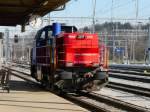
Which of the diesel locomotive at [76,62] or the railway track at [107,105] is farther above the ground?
the diesel locomotive at [76,62]

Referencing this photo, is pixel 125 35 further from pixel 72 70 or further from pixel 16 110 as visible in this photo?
pixel 16 110

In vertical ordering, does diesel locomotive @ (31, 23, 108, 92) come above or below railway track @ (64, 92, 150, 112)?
above

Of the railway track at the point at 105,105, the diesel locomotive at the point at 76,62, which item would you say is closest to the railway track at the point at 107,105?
the railway track at the point at 105,105

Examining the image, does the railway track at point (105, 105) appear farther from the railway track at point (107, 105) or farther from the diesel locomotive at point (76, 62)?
the diesel locomotive at point (76, 62)

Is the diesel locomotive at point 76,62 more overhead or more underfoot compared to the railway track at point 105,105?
more overhead

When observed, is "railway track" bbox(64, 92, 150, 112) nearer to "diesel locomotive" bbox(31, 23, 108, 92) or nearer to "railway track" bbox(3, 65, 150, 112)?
"railway track" bbox(3, 65, 150, 112)

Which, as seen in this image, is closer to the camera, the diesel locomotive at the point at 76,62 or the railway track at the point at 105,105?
the railway track at the point at 105,105

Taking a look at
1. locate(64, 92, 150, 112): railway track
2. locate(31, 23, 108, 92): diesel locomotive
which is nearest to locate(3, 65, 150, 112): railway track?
locate(64, 92, 150, 112): railway track

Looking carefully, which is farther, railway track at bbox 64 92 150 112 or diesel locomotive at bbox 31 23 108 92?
diesel locomotive at bbox 31 23 108 92

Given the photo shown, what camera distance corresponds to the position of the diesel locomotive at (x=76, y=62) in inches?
867

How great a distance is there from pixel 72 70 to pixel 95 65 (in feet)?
3.71

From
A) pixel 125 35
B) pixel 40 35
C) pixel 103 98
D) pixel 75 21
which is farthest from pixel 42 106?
pixel 125 35

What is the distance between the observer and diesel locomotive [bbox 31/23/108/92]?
22.0m

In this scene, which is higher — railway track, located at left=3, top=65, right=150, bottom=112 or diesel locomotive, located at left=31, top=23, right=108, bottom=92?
diesel locomotive, located at left=31, top=23, right=108, bottom=92
